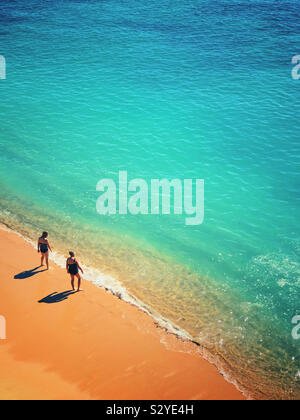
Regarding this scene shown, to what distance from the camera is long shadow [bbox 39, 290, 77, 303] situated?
14758 millimetres

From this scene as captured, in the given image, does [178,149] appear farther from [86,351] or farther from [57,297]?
[86,351]

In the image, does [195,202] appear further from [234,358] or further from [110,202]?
[234,358]

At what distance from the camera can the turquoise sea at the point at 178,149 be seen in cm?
1620

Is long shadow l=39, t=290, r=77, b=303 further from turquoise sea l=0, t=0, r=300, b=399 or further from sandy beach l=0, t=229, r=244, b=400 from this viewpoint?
turquoise sea l=0, t=0, r=300, b=399

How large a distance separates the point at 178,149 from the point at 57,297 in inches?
660

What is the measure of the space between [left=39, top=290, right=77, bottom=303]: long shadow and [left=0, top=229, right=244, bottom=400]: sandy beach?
4cm

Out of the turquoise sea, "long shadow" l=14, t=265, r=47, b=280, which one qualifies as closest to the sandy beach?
"long shadow" l=14, t=265, r=47, b=280

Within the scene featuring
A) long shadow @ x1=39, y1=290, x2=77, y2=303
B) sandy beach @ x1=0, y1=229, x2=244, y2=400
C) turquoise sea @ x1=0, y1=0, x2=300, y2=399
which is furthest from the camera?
turquoise sea @ x1=0, y1=0, x2=300, y2=399

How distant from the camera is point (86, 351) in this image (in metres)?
12.9

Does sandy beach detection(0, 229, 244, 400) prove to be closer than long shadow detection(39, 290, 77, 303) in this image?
Yes

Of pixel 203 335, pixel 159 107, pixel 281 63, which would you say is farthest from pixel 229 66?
pixel 203 335

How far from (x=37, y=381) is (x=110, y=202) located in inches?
505

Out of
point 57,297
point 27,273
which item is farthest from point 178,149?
point 57,297

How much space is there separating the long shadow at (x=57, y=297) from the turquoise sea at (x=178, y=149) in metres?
2.61
